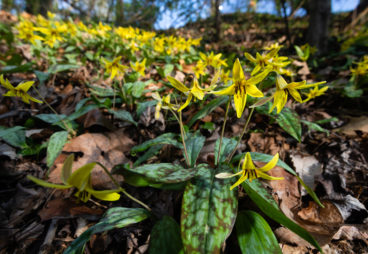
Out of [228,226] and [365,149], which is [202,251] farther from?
[365,149]

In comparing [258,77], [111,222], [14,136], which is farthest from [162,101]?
[14,136]

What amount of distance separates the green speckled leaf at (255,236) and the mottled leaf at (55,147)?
4.53ft

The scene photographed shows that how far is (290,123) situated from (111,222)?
4.46ft

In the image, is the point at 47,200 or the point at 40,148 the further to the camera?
the point at 40,148

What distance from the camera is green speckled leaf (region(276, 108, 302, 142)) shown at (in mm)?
1399

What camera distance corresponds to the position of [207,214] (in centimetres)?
85

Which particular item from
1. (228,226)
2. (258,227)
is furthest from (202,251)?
(258,227)

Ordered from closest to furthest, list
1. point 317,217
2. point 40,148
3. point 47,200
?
point 317,217 < point 47,200 < point 40,148

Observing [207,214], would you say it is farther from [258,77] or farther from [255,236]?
[258,77]

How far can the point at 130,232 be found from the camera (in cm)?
117

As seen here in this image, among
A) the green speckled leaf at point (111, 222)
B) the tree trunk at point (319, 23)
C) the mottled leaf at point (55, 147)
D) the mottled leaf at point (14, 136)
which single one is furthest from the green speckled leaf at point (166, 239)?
the tree trunk at point (319, 23)

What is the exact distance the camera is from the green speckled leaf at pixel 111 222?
0.91 meters

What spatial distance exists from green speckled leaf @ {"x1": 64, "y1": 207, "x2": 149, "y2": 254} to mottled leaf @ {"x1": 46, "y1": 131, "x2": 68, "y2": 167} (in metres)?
0.74

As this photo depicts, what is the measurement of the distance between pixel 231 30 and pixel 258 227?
8.84m
